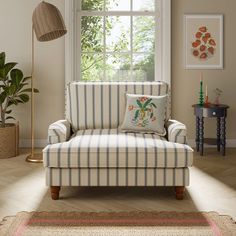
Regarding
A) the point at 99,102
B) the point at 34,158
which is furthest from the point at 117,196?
the point at 34,158

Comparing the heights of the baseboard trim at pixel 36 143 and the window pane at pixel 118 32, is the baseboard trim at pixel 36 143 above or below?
below

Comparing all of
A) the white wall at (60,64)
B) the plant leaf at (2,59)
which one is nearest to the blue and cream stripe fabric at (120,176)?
the plant leaf at (2,59)

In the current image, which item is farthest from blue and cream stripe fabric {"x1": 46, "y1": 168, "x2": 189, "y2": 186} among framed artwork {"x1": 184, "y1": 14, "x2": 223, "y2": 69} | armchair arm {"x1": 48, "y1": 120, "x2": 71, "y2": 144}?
framed artwork {"x1": 184, "y1": 14, "x2": 223, "y2": 69}

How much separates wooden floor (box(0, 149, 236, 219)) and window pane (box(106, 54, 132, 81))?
1.75m

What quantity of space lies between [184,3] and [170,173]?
2775 mm

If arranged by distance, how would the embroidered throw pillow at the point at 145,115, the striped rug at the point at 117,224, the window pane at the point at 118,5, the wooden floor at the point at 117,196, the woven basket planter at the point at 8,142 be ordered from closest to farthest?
1. the striped rug at the point at 117,224
2. the wooden floor at the point at 117,196
3. the embroidered throw pillow at the point at 145,115
4. the woven basket planter at the point at 8,142
5. the window pane at the point at 118,5

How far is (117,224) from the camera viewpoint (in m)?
3.08

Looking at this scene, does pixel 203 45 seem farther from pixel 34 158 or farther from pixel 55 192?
pixel 55 192

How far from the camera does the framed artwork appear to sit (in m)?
5.73

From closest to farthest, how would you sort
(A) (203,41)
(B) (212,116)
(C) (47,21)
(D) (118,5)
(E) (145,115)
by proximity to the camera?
(E) (145,115), (C) (47,21), (B) (212,116), (A) (203,41), (D) (118,5)

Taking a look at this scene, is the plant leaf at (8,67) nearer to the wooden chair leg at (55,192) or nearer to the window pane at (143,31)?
the window pane at (143,31)

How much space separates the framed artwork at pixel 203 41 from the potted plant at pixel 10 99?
187cm

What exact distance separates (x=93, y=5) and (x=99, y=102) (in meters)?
1.98

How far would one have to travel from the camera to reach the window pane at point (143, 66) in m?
5.90
